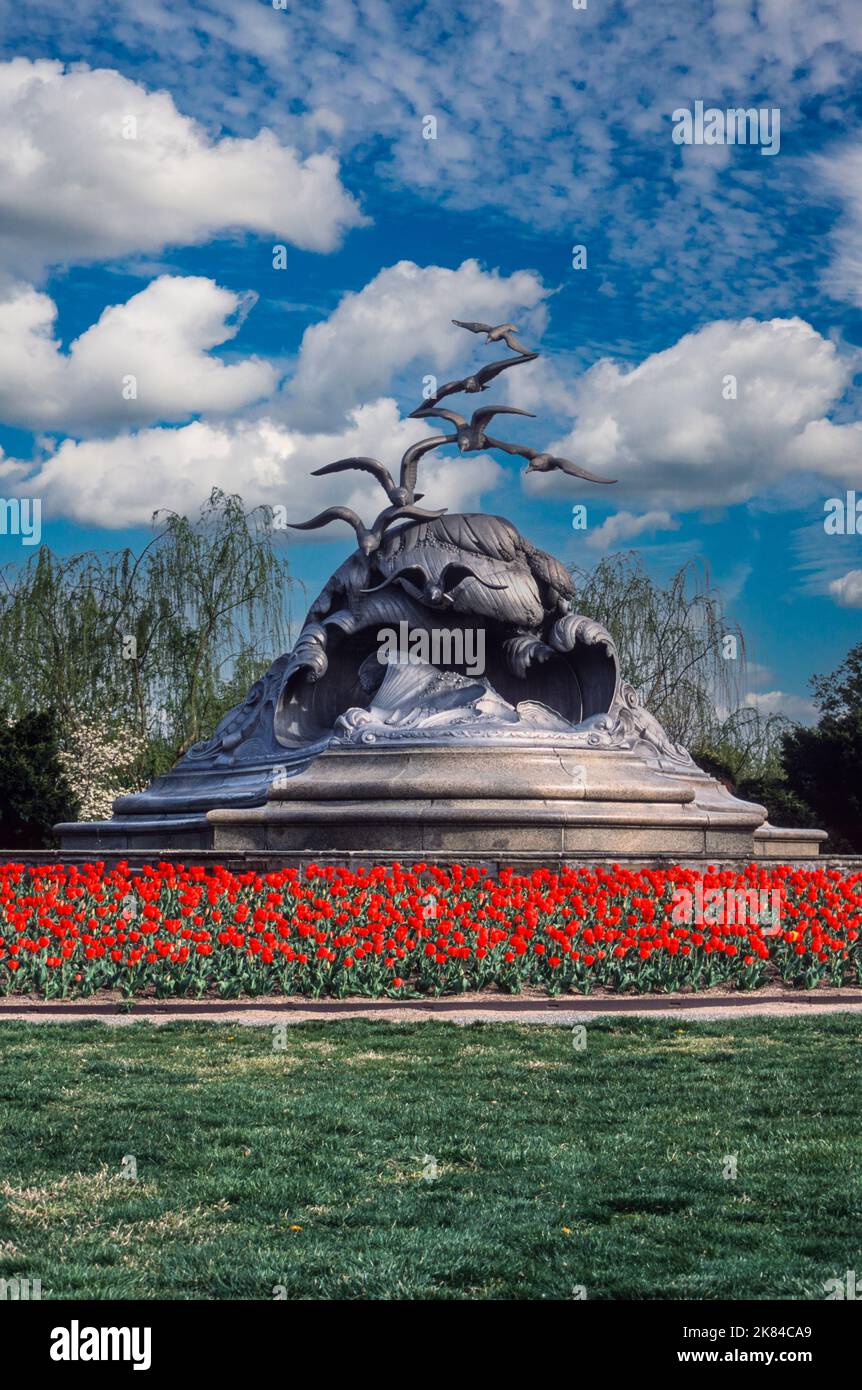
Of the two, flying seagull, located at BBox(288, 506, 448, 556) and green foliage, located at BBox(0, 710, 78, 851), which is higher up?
flying seagull, located at BBox(288, 506, 448, 556)

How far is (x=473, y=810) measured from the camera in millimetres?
16266

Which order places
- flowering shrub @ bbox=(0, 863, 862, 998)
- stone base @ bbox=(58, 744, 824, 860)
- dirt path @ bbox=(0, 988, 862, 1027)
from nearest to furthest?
dirt path @ bbox=(0, 988, 862, 1027) → flowering shrub @ bbox=(0, 863, 862, 998) → stone base @ bbox=(58, 744, 824, 860)

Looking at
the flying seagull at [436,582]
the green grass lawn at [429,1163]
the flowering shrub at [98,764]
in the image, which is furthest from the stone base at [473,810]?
the flowering shrub at [98,764]

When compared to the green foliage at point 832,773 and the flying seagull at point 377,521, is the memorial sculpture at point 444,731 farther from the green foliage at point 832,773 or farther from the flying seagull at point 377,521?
the green foliage at point 832,773

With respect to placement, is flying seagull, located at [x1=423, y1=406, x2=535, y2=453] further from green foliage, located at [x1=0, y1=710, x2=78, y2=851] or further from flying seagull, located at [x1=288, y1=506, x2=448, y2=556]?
green foliage, located at [x1=0, y1=710, x2=78, y2=851]

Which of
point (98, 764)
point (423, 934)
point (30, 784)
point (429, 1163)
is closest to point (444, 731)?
point (423, 934)

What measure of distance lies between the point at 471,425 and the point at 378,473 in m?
1.54

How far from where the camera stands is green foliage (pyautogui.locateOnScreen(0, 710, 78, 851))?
83.9ft

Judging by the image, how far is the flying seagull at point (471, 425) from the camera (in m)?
20.9

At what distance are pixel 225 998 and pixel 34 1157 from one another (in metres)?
4.36

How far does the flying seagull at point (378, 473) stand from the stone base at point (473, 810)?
14.3 feet

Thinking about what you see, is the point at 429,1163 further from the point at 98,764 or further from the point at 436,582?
the point at 98,764

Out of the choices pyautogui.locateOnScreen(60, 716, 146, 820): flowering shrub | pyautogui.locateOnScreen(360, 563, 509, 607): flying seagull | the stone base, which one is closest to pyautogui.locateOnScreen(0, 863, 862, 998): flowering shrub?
the stone base

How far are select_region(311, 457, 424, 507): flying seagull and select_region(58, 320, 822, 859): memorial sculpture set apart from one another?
0.03 meters
